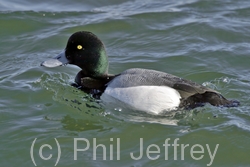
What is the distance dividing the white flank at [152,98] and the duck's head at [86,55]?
29.9 inches

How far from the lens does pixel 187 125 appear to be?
688cm

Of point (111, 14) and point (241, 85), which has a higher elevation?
point (111, 14)

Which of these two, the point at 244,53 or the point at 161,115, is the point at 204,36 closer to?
the point at 244,53

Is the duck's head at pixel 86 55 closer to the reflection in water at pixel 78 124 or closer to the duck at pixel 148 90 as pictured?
the duck at pixel 148 90

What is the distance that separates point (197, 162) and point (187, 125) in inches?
33.4

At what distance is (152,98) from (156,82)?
22 cm

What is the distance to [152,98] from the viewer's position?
277 inches

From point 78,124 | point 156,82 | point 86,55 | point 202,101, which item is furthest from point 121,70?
point 202,101

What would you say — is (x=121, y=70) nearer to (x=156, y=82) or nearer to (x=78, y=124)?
(x=156, y=82)

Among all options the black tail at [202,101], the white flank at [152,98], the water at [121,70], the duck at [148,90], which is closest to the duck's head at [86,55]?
the duck at [148,90]

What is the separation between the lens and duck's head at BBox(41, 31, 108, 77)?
7.49 meters

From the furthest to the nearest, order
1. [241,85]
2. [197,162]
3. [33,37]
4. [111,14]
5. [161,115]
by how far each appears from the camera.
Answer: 1. [111,14]
2. [33,37]
3. [241,85]
4. [161,115]
5. [197,162]

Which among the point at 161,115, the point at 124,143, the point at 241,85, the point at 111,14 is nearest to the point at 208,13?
the point at 111,14

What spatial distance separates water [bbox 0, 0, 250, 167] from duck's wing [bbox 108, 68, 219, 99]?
27cm
